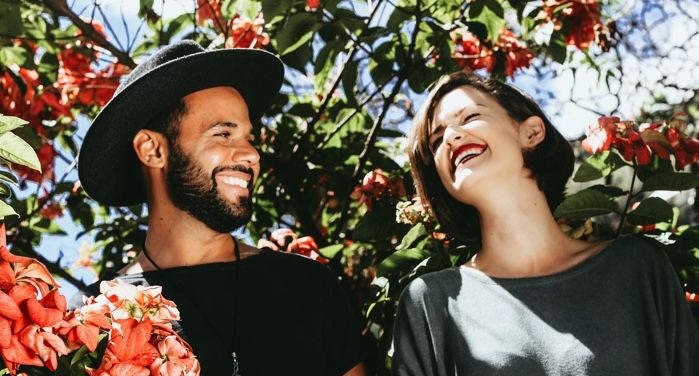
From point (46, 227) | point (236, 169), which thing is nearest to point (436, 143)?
point (236, 169)

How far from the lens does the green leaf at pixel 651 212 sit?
2.01m

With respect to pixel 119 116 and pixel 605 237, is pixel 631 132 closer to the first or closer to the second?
pixel 605 237

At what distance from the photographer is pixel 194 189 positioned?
212 centimetres

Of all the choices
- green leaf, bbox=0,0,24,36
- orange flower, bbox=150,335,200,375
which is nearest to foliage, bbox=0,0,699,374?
green leaf, bbox=0,0,24,36

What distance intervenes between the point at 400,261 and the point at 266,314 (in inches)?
15.4

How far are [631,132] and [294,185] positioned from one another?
127 centimetres

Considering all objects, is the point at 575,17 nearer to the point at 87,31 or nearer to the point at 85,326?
the point at 87,31

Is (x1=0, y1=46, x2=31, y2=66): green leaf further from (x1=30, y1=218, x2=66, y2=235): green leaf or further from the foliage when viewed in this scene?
(x1=30, y1=218, x2=66, y2=235): green leaf

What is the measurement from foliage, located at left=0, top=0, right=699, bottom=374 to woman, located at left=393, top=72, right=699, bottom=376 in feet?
0.51

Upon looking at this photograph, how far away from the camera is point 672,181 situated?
200 cm

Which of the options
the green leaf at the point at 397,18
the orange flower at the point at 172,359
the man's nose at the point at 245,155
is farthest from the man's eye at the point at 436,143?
the orange flower at the point at 172,359

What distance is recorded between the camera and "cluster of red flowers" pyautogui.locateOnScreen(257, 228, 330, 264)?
2.44 metres

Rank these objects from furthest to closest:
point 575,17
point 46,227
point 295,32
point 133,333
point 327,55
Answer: point 46,227
point 575,17
point 327,55
point 295,32
point 133,333

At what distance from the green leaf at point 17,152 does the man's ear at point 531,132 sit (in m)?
1.20
